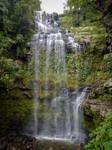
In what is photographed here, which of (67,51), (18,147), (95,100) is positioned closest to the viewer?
(18,147)

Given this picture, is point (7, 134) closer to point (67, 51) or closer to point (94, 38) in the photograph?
point (67, 51)

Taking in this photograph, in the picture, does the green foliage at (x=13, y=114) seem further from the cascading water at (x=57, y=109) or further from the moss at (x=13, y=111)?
the cascading water at (x=57, y=109)

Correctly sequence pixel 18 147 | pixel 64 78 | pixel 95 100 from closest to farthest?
pixel 18 147 < pixel 95 100 < pixel 64 78

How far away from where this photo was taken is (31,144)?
13219 mm

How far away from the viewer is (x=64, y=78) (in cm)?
1778

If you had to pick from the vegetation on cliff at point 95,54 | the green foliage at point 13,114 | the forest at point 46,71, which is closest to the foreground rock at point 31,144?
the forest at point 46,71

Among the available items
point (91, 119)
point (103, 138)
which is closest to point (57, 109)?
point (91, 119)

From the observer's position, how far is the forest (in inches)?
564

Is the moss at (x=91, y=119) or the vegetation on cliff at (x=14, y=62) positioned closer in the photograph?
the moss at (x=91, y=119)

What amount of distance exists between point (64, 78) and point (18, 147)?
20.6ft

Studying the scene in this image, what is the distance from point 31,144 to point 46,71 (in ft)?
21.0

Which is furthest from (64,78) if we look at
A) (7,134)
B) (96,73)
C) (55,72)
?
(7,134)

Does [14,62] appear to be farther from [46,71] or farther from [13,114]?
[13,114]

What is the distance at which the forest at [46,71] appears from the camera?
14330 millimetres
